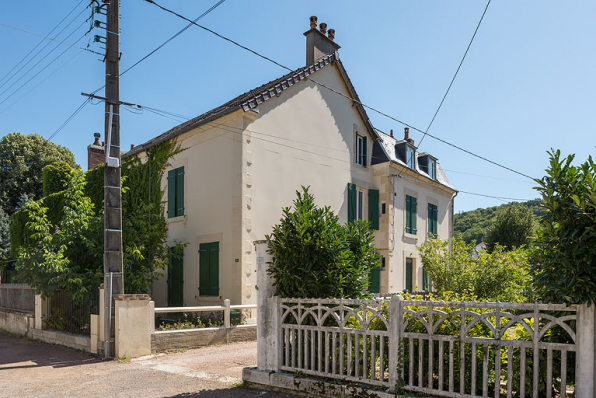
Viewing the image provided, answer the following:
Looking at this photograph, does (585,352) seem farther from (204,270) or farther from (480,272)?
(204,270)

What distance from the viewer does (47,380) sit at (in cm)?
800

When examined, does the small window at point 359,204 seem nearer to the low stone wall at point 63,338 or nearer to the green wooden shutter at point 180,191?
the green wooden shutter at point 180,191

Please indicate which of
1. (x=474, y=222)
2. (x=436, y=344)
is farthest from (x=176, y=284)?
(x=474, y=222)

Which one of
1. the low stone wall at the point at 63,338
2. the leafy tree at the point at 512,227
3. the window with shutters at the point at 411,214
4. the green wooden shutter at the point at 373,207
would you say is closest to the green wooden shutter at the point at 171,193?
the low stone wall at the point at 63,338

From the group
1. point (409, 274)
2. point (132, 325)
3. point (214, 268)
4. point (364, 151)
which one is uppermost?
point (364, 151)

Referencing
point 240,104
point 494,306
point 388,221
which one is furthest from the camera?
point 388,221

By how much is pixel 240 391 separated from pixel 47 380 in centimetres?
369

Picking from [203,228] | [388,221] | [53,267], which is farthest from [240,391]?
[388,221]

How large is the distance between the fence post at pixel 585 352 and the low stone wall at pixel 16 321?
12977mm

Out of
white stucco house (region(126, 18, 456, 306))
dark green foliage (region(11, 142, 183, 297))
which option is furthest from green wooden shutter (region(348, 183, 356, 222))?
dark green foliage (region(11, 142, 183, 297))

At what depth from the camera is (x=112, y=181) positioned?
10.2 meters

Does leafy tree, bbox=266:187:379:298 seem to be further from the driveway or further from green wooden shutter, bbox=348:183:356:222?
green wooden shutter, bbox=348:183:356:222

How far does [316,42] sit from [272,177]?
5.80 meters

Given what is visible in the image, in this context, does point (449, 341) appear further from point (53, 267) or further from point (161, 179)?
point (161, 179)
